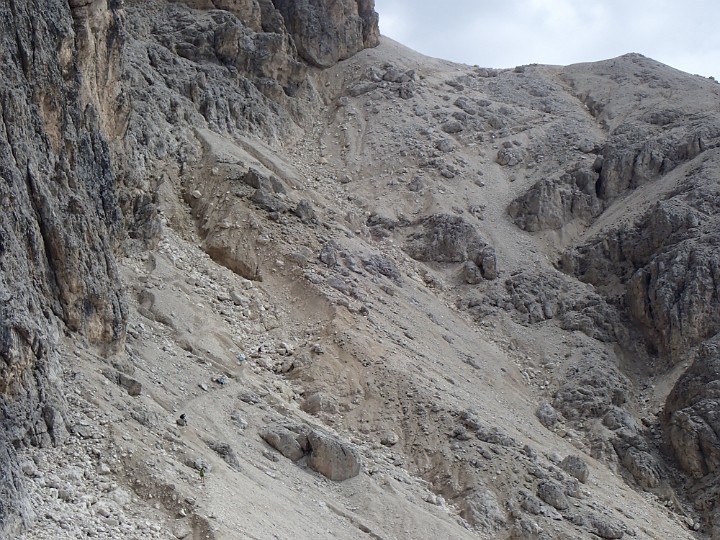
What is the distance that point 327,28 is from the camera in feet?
186

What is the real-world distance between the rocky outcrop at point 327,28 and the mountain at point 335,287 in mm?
188

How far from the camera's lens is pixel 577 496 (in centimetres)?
2783

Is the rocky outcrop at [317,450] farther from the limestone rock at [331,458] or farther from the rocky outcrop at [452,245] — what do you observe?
the rocky outcrop at [452,245]

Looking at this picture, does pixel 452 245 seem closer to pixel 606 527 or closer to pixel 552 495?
pixel 552 495

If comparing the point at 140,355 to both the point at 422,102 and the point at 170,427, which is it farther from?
the point at 422,102

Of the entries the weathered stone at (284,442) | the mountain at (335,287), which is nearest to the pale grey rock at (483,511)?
the mountain at (335,287)

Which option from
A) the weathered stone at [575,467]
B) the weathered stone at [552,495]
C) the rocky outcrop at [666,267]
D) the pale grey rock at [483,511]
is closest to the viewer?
the pale grey rock at [483,511]

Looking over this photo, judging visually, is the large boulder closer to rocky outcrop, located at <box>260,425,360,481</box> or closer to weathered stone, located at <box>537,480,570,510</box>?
weathered stone, located at <box>537,480,570,510</box>

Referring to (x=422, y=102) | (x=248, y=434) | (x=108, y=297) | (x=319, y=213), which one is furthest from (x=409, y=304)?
(x=422, y=102)

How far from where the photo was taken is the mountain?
1950 cm

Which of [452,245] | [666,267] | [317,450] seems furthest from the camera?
[452,245]

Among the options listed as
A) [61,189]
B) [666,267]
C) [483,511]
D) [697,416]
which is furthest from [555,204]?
[61,189]

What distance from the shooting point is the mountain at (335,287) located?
768 inches

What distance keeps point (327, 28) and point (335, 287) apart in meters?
28.2
